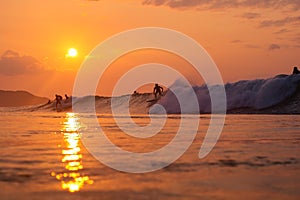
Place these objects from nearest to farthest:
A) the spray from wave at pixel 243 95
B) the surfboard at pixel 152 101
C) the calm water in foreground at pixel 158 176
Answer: the calm water in foreground at pixel 158 176
the spray from wave at pixel 243 95
the surfboard at pixel 152 101

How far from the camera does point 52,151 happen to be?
13719 mm

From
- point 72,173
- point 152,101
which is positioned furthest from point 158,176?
point 152,101

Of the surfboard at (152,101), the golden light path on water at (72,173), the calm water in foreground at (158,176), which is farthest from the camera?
the surfboard at (152,101)

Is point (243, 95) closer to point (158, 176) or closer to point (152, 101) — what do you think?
point (152, 101)

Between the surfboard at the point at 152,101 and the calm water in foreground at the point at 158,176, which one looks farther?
the surfboard at the point at 152,101

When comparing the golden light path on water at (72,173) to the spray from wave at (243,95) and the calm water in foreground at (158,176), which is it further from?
the spray from wave at (243,95)

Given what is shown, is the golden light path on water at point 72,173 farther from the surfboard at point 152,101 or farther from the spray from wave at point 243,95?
the surfboard at point 152,101

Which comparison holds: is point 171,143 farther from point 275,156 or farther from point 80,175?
point 80,175

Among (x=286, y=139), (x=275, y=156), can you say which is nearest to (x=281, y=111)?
(x=286, y=139)

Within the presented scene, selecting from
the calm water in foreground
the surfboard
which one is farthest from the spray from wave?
the calm water in foreground

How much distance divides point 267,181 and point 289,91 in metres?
49.1

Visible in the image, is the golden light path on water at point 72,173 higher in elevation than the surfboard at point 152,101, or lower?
lower

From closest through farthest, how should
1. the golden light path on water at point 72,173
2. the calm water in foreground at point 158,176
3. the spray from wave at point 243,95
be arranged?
1. the calm water in foreground at point 158,176
2. the golden light path on water at point 72,173
3. the spray from wave at point 243,95

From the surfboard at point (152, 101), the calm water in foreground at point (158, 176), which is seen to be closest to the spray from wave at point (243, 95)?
the surfboard at point (152, 101)
